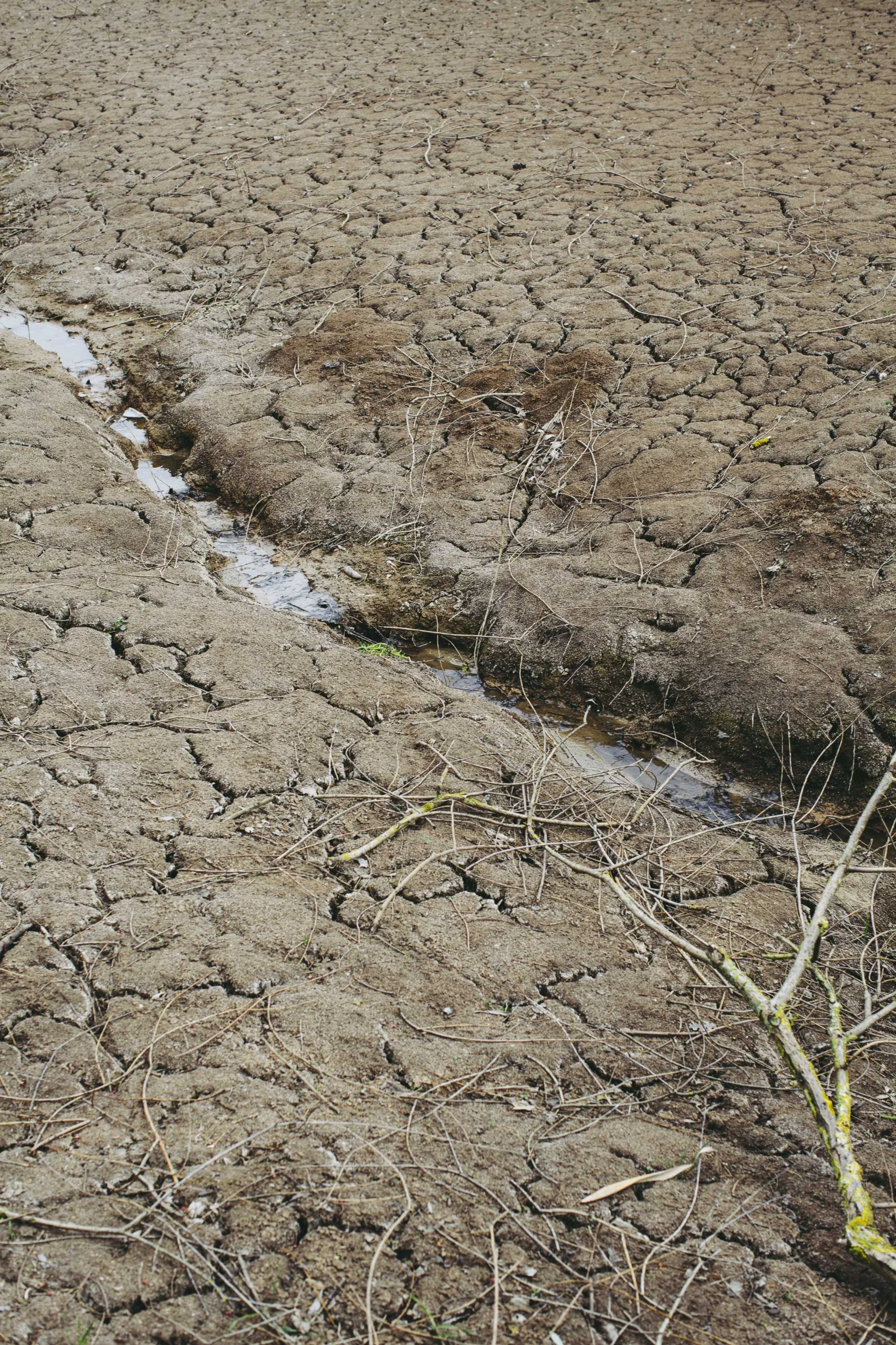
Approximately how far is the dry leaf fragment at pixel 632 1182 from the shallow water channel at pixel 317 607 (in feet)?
4.24

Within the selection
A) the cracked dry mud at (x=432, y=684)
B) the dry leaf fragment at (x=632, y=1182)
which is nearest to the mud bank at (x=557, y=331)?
the cracked dry mud at (x=432, y=684)

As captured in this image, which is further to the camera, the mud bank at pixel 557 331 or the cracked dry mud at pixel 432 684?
the mud bank at pixel 557 331

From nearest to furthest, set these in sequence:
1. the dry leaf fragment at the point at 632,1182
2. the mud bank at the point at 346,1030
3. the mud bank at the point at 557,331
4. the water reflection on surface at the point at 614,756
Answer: the mud bank at the point at 346,1030
the dry leaf fragment at the point at 632,1182
the water reflection on surface at the point at 614,756
the mud bank at the point at 557,331

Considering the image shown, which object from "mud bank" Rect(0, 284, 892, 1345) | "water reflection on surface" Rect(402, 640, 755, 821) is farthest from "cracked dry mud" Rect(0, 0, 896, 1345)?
"water reflection on surface" Rect(402, 640, 755, 821)

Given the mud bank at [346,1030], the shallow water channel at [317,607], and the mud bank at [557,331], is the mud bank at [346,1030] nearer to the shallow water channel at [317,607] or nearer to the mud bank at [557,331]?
the shallow water channel at [317,607]

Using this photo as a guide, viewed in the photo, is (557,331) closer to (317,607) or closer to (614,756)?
(317,607)

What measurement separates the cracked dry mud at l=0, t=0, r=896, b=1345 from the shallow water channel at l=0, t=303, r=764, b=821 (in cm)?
11

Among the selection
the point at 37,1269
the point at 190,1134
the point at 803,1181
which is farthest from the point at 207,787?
the point at 803,1181

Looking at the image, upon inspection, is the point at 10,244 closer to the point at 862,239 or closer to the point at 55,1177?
the point at 862,239

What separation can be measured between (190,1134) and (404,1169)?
358 millimetres

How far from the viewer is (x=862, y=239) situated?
5.21 meters

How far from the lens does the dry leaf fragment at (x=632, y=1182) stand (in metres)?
1.66

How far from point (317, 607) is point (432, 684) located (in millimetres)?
766

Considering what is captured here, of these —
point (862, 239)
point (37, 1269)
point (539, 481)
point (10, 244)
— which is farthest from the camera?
point (10, 244)
